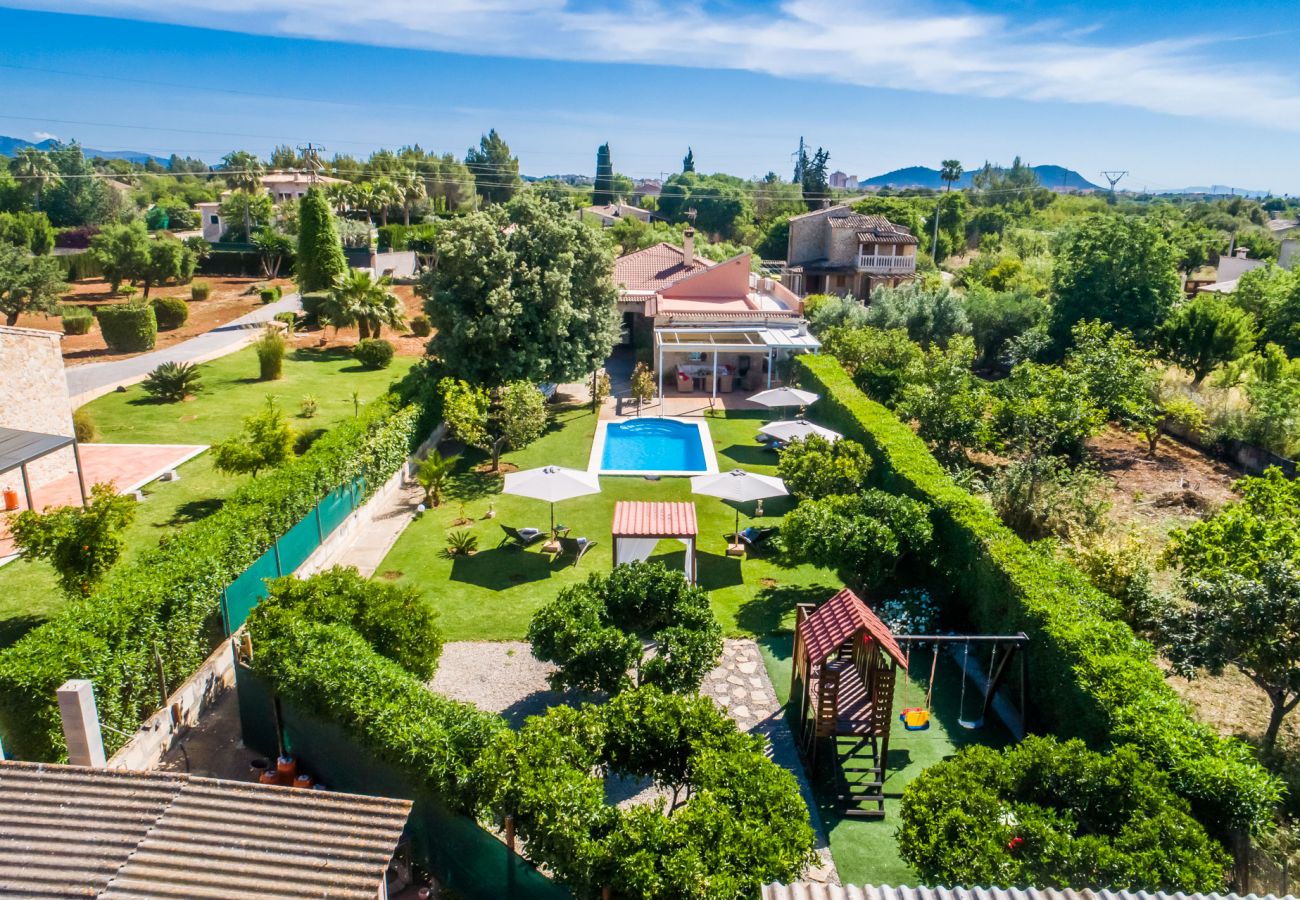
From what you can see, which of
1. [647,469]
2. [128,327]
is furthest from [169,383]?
[647,469]

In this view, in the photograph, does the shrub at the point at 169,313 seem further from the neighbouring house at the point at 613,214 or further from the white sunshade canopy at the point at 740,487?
the neighbouring house at the point at 613,214

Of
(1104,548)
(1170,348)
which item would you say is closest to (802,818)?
(1104,548)

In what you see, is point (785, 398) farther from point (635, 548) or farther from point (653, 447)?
point (635, 548)

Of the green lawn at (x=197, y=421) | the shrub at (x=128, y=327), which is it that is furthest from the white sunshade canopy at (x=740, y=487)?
the shrub at (x=128, y=327)

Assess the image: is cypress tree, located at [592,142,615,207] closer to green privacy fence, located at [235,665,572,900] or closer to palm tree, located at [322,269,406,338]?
palm tree, located at [322,269,406,338]

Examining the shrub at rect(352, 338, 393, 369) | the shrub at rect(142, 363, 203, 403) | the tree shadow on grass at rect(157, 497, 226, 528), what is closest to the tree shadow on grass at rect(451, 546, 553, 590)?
the tree shadow on grass at rect(157, 497, 226, 528)
